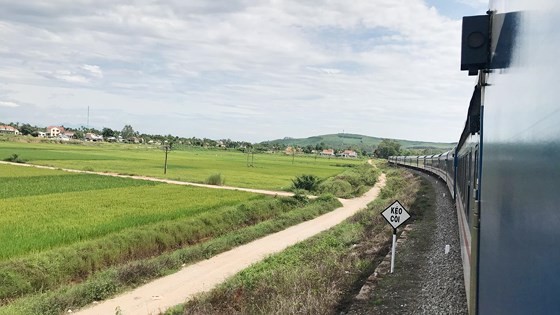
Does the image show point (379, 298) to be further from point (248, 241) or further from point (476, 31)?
point (248, 241)

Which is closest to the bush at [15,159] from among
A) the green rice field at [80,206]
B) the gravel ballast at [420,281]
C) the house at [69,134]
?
the green rice field at [80,206]

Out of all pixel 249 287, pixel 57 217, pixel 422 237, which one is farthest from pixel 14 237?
pixel 422 237

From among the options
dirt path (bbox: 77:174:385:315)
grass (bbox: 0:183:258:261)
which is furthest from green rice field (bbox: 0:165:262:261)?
dirt path (bbox: 77:174:385:315)

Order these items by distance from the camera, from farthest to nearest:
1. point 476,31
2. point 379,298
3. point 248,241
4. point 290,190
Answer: point 290,190 < point 248,241 < point 379,298 < point 476,31

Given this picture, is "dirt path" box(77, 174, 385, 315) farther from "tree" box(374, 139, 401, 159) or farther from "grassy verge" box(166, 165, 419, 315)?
"tree" box(374, 139, 401, 159)

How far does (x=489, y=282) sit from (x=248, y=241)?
19012 mm

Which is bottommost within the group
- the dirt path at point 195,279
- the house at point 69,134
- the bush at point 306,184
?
the dirt path at point 195,279

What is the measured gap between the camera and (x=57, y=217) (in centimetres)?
1930

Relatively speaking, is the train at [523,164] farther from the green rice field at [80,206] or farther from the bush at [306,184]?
the bush at [306,184]

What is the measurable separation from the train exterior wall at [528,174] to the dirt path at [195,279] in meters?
11.1

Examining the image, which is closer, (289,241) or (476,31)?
(476,31)

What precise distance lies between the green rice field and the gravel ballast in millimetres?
10458

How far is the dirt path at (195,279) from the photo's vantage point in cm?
1260

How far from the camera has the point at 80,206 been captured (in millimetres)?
22578
